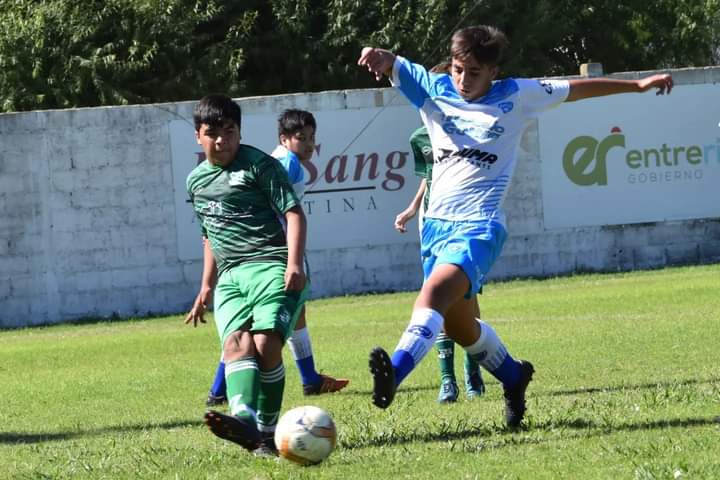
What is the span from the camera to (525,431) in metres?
6.59

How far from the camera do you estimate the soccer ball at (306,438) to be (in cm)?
587

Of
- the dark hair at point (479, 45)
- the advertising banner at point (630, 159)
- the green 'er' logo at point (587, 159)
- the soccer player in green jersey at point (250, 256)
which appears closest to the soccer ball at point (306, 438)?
the soccer player in green jersey at point (250, 256)

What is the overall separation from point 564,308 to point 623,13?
14698 mm

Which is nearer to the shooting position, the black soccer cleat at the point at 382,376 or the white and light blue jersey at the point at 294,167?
the black soccer cleat at the point at 382,376

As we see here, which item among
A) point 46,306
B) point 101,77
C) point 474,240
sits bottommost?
point 46,306

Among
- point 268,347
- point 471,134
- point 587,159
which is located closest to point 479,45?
point 471,134

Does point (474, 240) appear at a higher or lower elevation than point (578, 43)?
lower

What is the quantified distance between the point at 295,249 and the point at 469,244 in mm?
831

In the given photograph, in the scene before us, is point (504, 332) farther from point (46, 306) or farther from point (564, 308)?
point (46, 306)

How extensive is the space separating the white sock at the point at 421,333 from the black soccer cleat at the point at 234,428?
2.42ft

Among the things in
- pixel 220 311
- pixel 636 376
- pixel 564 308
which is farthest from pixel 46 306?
pixel 220 311

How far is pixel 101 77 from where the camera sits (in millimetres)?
24109

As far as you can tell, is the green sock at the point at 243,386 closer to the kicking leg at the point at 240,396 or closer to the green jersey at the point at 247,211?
the kicking leg at the point at 240,396

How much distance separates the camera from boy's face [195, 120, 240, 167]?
6641 mm
